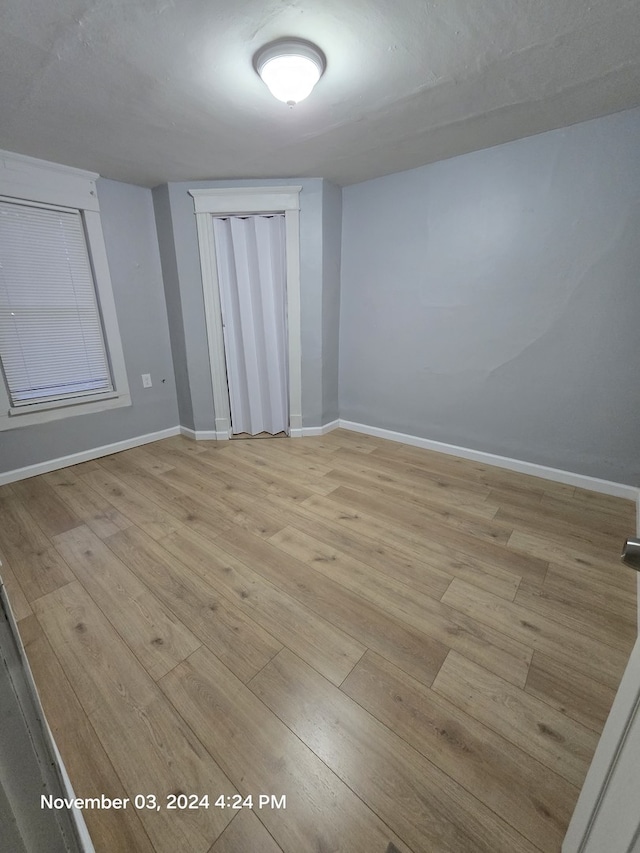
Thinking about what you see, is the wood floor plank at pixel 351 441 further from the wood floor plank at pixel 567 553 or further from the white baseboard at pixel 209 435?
the wood floor plank at pixel 567 553

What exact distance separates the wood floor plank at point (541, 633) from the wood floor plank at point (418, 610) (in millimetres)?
54

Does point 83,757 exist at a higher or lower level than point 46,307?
lower

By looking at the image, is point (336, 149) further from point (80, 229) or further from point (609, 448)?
point (609, 448)

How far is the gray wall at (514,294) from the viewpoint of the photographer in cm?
200

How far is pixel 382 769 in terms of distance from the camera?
36.3 inches

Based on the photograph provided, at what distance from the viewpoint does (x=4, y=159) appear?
2.14m

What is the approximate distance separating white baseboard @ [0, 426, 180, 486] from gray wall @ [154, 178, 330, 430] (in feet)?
1.06

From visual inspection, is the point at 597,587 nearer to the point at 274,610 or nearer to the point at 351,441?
the point at 274,610

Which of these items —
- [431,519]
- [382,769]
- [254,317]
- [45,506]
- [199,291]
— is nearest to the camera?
[382,769]

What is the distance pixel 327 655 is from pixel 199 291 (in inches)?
114

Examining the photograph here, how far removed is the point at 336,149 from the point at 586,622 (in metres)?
2.98

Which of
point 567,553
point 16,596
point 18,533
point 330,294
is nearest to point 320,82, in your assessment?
point 330,294

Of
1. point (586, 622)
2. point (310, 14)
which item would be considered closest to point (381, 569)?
point (586, 622)

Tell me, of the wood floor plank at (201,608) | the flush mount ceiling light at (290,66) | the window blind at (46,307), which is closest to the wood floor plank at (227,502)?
the wood floor plank at (201,608)
